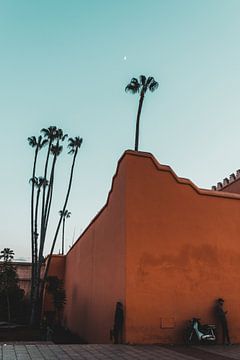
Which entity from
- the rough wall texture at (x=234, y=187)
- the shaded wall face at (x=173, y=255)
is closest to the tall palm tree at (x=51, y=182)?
the rough wall texture at (x=234, y=187)

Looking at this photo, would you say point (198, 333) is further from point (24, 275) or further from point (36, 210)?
point (24, 275)

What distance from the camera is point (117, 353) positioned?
8289 millimetres

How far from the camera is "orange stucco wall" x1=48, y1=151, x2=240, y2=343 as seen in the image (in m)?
10.5

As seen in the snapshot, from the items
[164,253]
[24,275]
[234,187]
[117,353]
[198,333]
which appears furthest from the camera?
[24,275]

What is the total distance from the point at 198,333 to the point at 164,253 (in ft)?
8.12

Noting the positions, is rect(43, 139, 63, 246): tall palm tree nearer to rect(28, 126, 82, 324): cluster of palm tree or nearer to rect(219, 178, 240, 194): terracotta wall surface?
rect(28, 126, 82, 324): cluster of palm tree

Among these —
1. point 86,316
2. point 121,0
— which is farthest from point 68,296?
point 121,0

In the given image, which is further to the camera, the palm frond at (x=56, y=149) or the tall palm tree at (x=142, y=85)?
the palm frond at (x=56, y=149)

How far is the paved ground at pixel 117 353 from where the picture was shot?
7.64 meters

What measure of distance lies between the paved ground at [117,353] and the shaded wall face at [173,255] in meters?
1.12

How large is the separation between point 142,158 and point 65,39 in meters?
5.03

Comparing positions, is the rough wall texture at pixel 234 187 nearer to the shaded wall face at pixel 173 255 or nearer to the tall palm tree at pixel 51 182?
the shaded wall face at pixel 173 255

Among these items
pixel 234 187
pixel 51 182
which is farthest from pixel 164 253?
pixel 51 182

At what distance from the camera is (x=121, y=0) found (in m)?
11.3
